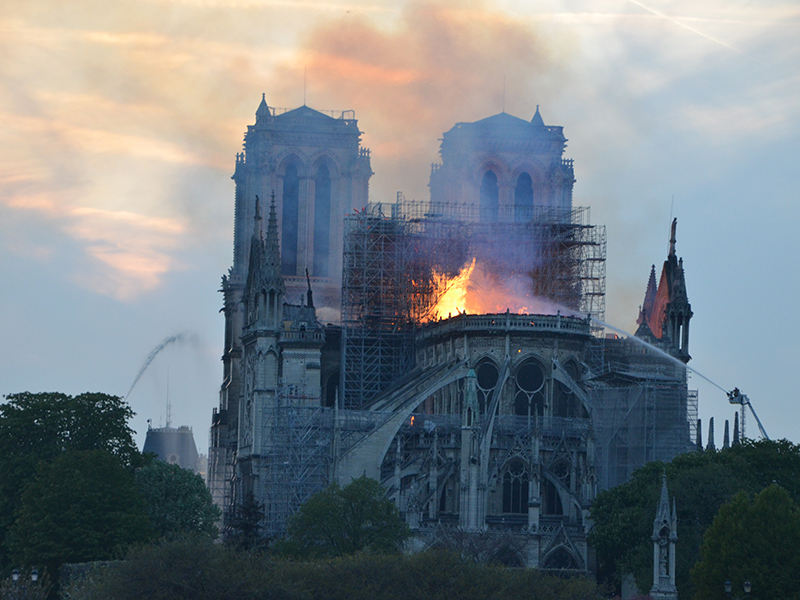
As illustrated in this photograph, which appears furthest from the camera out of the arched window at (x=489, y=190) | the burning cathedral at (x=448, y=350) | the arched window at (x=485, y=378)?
the arched window at (x=489, y=190)

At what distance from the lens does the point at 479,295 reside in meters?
118

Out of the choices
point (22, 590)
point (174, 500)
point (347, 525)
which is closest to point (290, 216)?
point (174, 500)

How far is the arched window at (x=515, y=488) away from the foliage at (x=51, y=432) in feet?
64.1

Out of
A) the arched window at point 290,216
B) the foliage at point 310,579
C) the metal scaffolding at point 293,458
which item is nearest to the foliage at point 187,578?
the foliage at point 310,579

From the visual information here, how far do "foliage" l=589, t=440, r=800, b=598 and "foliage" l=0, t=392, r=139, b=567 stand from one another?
82.6 ft

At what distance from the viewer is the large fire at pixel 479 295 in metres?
117

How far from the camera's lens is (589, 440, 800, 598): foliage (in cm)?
8631

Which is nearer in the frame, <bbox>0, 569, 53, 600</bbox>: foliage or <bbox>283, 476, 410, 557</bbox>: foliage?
<bbox>0, 569, 53, 600</bbox>: foliage

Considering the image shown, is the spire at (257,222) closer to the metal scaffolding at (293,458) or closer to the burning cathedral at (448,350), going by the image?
the burning cathedral at (448,350)

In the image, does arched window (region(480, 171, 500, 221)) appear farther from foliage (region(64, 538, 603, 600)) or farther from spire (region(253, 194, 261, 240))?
foliage (region(64, 538, 603, 600))

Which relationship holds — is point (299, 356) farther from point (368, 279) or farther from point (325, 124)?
point (325, 124)

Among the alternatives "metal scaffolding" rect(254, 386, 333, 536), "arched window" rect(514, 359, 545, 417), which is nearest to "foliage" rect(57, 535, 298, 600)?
"metal scaffolding" rect(254, 386, 333, 536)

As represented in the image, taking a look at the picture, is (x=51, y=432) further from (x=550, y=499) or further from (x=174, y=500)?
(x=550, y=499)

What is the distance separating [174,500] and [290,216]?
129ft
